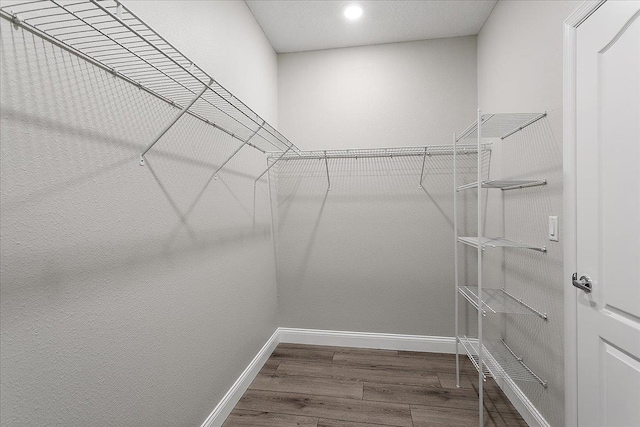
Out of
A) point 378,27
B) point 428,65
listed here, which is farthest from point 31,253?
point 428,65

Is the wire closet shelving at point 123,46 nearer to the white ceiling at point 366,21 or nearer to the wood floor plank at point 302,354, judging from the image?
the white ceiling at point 366,21

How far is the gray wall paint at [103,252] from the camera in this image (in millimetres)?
743

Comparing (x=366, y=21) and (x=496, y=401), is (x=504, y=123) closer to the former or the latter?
(x=366, y=21)

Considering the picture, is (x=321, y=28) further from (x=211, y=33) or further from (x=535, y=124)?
(x=535, y=124)

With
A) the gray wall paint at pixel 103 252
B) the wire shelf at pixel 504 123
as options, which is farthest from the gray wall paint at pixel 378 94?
the gray wall paint at pixel 103 252

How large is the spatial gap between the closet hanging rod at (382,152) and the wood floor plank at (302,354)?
1695 millimetres

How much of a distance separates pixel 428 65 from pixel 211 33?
1783 mm

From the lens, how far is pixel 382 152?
8.41 ft

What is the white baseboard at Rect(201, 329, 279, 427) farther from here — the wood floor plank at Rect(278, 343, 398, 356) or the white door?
the white door

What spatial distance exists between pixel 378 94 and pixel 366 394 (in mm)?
2346

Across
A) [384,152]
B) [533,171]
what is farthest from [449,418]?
[384,152]

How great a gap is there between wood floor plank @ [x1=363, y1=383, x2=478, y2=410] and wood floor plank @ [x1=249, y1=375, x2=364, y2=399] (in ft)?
0.30

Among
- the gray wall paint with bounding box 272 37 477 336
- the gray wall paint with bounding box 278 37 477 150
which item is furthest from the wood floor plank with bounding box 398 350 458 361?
the gray wall paint with bounding box 278 37 477 150

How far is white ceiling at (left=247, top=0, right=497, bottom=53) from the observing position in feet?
6.89
